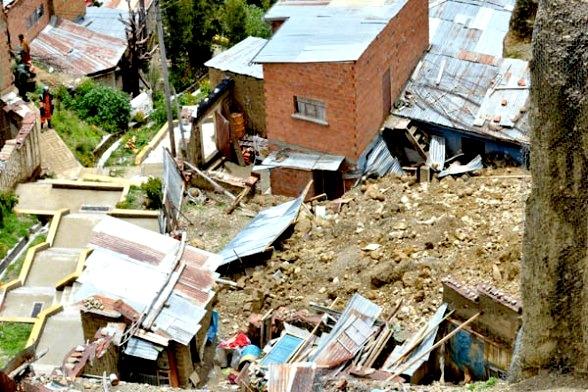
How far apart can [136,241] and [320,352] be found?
15.5 feet

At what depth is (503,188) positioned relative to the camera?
2620 cm

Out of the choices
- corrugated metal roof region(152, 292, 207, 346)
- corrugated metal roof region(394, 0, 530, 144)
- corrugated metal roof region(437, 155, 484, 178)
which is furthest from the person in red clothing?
corrugated metal roof region(152, 292, 207, 346)

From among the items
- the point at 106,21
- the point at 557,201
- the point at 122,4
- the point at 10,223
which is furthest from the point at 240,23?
the point at 557,201

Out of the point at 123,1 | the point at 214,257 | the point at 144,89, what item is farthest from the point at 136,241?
the point at 123,1

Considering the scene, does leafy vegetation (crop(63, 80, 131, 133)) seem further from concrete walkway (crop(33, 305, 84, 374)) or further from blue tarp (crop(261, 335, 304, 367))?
blue tarp (crop(261, 335, 304, 367))

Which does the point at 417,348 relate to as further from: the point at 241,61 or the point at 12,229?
the point at 241,61

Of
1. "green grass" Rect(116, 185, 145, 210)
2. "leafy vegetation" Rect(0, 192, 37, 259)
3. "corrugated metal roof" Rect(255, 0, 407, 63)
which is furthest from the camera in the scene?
"corrugated metal roof" Rect(255, 0, 407, 63)

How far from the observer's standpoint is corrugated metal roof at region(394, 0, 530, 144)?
29750 millimetres

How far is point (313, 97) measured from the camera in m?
29.0

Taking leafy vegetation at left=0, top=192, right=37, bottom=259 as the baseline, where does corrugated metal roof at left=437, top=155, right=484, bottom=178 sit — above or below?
below

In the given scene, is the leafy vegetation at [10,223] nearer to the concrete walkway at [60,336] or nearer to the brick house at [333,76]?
the concrete walkway at [60,336]

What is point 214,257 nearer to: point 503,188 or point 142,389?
point 142,389

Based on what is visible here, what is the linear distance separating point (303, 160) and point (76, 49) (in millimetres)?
13193

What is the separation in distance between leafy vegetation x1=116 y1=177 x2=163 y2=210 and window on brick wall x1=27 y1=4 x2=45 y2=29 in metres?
13.5
